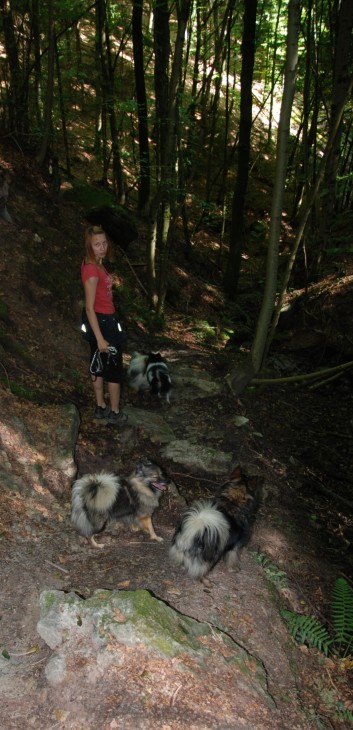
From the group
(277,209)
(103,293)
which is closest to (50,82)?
(277,209)

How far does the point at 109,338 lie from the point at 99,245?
1066 mm

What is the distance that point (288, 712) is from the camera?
3105 mm

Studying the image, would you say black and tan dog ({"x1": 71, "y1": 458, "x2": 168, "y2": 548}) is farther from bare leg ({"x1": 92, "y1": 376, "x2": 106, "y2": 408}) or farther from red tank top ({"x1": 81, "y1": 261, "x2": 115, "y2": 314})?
red tank top ({"x1": 81, "y1": 261, "x2": 115, "y2": 314})

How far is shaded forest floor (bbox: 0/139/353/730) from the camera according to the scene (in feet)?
12.0

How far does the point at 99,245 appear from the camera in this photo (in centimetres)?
496

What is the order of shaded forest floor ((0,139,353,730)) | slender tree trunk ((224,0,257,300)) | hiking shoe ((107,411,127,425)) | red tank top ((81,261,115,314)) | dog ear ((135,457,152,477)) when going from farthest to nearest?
1. slender tree trunk ((224,0,257,300))
2. hiking shoe ((107,411,127,425))
3. red tank top ((81,261,115,314))
4. dog ear ((135,457,152,477))
5. shaded forest floor ((0,139,353,730))

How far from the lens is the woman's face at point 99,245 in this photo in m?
4.93

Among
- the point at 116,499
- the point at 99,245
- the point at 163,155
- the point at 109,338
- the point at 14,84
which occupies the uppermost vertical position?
the point at 14,84

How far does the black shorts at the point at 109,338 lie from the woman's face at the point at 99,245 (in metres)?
0.68

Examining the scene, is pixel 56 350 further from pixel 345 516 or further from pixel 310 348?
pixel 310 348

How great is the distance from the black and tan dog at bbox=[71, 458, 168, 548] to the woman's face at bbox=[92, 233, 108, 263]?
85.9 inches

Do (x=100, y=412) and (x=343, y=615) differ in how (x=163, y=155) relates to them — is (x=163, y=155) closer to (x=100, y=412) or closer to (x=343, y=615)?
(x=100, y=412)

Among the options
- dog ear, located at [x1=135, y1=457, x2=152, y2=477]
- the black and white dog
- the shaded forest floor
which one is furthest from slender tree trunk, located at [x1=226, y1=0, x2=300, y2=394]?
dog ear, located at [x1=135, y1=457, x2=152, y2=477]

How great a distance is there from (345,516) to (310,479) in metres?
0.66
